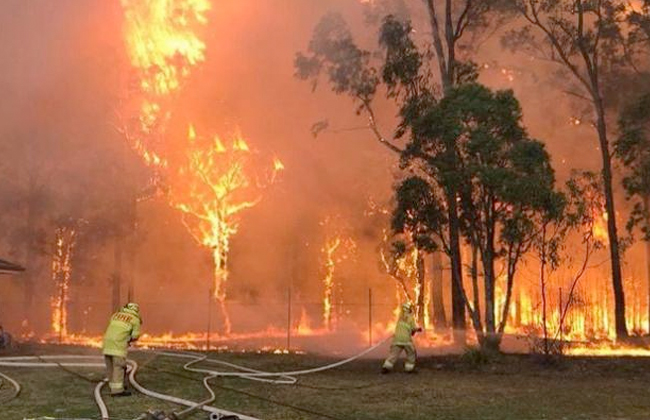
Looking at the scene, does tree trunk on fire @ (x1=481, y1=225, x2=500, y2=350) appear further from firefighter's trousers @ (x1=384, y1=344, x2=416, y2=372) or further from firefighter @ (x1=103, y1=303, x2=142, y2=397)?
firefighter @ (x1=103, y1=303, x2=142, y2=397)

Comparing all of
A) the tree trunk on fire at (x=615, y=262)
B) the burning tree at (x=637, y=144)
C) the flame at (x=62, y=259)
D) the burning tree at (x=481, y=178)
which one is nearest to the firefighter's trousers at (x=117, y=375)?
the burning tree at (x=481, y=178)

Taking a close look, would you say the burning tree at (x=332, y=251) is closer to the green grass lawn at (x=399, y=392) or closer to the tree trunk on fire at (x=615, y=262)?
the tree trunk on fire at (x=615, y=262)

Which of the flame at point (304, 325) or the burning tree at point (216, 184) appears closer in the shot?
the flame at point (304, 325)

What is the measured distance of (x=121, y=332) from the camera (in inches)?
476

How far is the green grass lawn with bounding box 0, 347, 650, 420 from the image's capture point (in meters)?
11.3

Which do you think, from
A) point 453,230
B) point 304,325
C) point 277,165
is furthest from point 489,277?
point 277,165

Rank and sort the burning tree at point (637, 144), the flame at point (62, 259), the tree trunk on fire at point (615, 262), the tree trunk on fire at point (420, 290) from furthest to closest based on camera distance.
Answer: the flame at point (62, 259)
the tree trunk on fire at point (420, 290)
the tree trunk on fire at point (615, 262)
the burning tree at point (637, 144)

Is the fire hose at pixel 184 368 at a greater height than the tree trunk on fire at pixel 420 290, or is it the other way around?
the tree trunk on fire at pixel 420 290

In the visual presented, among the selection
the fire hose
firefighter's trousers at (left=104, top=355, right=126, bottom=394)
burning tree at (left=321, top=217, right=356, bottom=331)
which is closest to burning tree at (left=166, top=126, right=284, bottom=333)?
burning tree at (left=321, top=217, right=356, bottom=331)

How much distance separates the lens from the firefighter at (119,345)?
1193 cm

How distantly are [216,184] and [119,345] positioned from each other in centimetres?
2422

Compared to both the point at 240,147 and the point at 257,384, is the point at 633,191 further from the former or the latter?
the point at 240,147

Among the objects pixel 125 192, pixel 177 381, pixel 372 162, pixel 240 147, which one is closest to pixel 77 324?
pixel 125 192

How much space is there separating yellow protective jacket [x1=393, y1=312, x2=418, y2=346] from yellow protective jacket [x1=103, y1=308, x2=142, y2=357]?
6.68 metres
